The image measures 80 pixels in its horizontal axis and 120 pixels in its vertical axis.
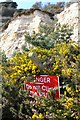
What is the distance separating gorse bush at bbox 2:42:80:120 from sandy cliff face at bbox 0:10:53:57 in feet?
8.64

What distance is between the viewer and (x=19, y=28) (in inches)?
355

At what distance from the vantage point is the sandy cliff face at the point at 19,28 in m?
8.51

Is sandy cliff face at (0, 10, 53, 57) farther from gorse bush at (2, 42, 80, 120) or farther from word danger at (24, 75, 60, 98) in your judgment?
word danger at (24, 75, 60, 98)

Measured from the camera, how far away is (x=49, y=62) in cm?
546

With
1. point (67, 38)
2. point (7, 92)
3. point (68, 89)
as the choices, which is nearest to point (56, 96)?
point (68, 89)

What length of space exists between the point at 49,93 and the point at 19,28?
4.39m

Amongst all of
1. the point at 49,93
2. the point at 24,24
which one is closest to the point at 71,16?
the point at 24,24

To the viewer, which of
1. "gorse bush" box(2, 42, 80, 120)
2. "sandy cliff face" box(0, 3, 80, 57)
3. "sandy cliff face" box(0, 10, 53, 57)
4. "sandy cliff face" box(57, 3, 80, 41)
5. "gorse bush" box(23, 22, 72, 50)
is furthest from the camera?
"sandy cliff face" box(0, 10, 53, 57)

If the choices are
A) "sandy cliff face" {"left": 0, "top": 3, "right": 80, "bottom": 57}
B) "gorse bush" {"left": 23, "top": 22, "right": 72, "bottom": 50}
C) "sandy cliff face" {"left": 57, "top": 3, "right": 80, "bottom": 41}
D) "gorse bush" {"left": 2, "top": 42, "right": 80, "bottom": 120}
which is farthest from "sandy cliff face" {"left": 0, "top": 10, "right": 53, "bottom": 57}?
"gorse bush" {"left": 2, "top": 42, "right": 80, "bottom": 120}

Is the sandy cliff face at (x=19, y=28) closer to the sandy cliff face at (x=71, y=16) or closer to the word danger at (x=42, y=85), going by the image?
the sandy cliff face at (x=71, y=16)

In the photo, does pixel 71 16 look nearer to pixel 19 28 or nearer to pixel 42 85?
pixel 19 28

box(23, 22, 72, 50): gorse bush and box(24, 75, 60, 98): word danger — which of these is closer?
box(24, 75, 60, 98): word danger

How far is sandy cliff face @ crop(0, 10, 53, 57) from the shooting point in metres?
8.51

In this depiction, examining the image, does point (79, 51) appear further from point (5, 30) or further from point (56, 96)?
point (5, 30)
